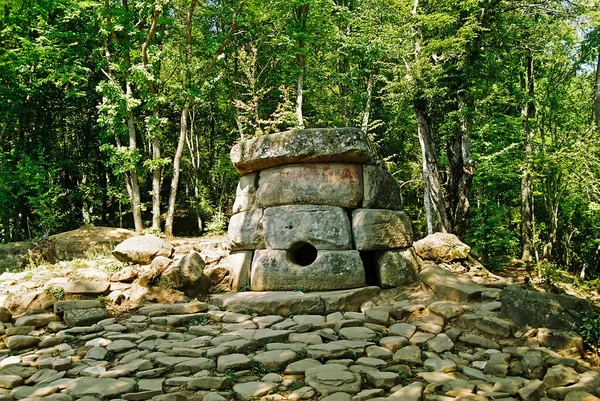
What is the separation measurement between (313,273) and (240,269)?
1.43m

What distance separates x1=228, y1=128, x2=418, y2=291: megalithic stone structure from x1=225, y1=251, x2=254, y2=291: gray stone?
2cm

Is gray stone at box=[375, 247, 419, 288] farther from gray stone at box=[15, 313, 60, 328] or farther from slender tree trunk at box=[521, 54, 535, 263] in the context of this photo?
slender tree trunk at box=[521, 54, 535, 263]

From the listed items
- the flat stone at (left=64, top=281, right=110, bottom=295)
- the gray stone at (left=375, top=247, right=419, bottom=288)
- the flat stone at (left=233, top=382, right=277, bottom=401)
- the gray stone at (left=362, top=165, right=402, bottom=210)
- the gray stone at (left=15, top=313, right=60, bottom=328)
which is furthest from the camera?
the gray stone at (left=362, top=165, right=402, bottom=210)

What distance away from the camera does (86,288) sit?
634 cm

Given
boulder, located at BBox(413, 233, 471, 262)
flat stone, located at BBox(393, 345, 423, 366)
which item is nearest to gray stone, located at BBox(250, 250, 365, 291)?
boulder, located at BBox(413, 233, 471, 262)

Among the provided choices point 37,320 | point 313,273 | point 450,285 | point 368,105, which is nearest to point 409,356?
point 450,285

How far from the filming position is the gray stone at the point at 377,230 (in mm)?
6770

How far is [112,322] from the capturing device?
5.56 metres

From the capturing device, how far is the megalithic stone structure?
21.7 ft

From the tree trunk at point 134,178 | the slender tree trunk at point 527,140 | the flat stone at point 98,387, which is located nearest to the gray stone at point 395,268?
the flat stone at point 98,387

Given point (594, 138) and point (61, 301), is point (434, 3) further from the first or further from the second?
point (61, 301)

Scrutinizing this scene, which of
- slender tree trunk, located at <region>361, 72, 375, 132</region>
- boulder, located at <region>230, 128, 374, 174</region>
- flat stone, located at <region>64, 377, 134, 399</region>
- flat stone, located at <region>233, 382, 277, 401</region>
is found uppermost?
slender tree trunk, located at <region>361, 72, 375, 132</region>

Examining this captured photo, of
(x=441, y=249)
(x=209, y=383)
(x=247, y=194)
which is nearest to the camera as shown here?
(x=209, y=383)

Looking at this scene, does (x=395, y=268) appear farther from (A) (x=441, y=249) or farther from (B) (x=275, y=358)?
(B) (x=275, y=358)
